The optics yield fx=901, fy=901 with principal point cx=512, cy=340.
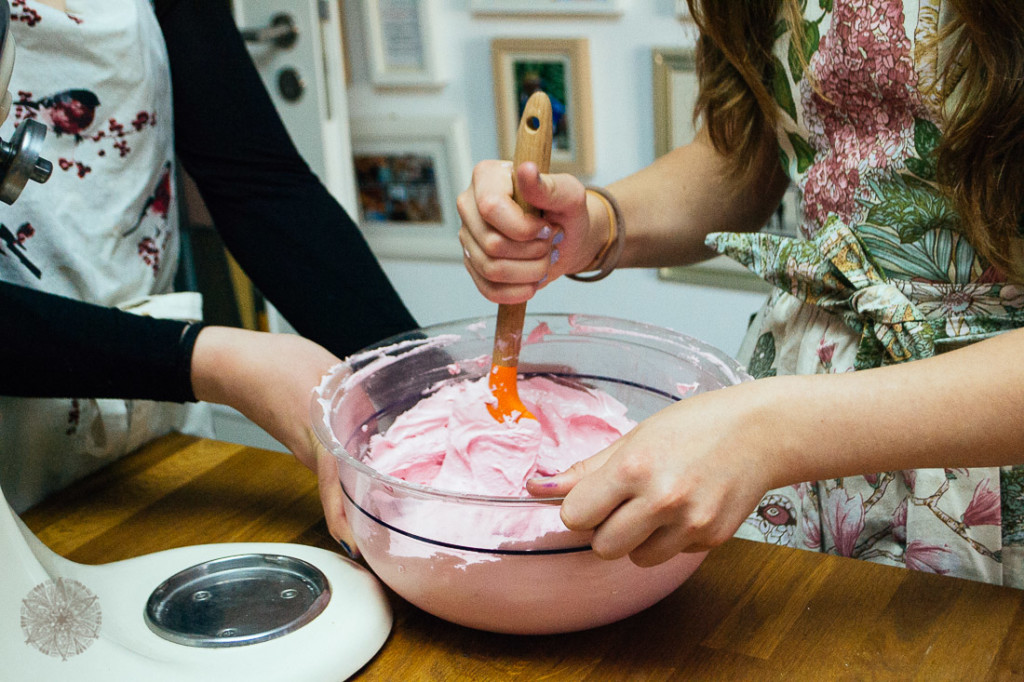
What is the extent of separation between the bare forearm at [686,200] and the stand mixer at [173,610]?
52cm

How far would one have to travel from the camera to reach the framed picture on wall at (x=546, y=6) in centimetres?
219

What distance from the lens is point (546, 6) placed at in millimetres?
2270

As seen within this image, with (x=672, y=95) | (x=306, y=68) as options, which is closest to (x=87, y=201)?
(x=306, y=68)

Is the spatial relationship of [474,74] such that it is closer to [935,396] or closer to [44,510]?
[44,510]

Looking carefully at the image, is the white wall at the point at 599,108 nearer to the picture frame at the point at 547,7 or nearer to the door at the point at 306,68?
the picture frame at the point at 547,7

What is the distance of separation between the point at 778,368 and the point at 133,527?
26.9 inches

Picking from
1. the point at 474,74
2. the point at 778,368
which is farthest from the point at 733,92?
the point at 474,74

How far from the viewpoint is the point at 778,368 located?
0.98 metres

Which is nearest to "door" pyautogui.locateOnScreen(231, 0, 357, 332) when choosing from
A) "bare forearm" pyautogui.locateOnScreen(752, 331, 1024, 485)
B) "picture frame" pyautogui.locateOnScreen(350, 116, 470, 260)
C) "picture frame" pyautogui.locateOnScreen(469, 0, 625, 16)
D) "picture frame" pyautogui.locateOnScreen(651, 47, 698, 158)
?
"picture frame" pyautogui.locateOnScreen(350, 116, 470, 260)

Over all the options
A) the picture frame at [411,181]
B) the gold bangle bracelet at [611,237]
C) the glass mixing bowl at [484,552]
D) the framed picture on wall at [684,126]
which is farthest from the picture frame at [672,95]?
the glass mixing bowl at [484,552]

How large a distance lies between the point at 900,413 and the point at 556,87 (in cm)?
184

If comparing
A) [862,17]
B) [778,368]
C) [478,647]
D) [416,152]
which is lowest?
[478,647]

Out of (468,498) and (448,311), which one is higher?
(468,498)

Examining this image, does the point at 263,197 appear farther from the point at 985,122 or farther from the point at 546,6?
the point at 546,6
